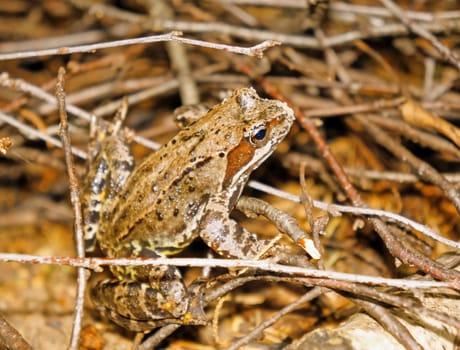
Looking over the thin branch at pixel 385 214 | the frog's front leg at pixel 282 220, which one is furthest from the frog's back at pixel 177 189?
the thin branch at pixel 385 214

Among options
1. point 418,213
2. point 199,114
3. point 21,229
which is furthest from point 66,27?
point 418,213

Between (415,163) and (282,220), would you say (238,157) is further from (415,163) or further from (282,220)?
(415,163)

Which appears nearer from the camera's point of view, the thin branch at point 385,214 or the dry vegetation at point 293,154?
the thin branch at point 385,214

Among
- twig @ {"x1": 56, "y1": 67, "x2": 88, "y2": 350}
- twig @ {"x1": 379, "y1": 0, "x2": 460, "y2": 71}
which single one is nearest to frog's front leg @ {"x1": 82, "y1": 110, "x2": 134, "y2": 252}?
twig @ {"x1": 56, "y1": 67, "x2": 88, "y2": 350}

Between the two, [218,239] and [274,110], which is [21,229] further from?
[274,110]

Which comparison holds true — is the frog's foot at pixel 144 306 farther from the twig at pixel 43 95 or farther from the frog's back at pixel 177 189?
the twig at pixel 43 95
